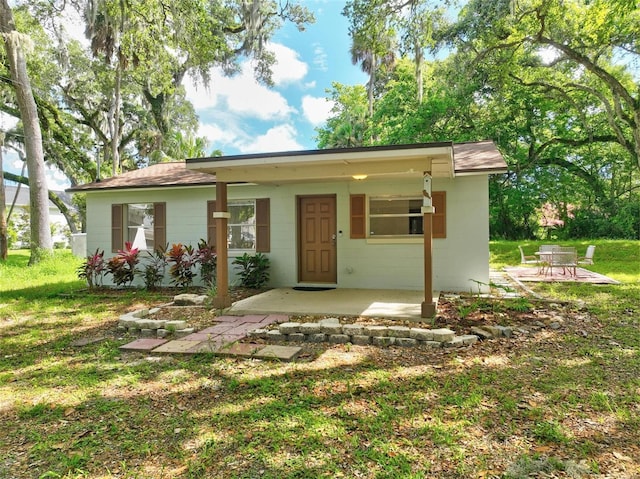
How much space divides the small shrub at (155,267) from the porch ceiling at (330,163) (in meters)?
3.64

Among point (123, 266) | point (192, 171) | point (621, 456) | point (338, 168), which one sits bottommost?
point (621, 456)

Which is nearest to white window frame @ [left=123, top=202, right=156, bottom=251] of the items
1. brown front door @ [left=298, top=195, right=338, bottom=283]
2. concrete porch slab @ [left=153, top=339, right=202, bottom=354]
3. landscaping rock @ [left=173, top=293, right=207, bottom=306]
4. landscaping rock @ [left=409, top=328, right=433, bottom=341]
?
landscaping rock @ [left=173, top=293, right=207, bottom=306]

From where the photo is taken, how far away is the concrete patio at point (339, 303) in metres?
5.86

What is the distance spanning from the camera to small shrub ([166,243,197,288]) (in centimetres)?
860

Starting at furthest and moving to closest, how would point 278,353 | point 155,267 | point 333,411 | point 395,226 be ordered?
1. point 155,267
2. point 395,226
3. point 278,353
4. point 333,411

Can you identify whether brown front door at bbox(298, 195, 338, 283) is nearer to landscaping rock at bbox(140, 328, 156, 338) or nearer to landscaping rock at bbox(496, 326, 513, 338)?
landscaping rock at bbox(140, 328, 156, 338)

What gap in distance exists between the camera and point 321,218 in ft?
28.4

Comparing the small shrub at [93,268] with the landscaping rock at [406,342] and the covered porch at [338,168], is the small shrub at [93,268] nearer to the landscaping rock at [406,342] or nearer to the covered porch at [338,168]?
the covered porch at [338,168]

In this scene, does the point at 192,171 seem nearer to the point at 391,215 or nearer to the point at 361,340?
the point at 391,215

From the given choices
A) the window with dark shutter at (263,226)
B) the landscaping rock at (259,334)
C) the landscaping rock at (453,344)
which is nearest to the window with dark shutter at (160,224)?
the window with dark shutter at (263,226)

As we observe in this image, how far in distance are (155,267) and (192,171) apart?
2503mm

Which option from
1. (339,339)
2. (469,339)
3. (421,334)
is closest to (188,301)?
(339,339)

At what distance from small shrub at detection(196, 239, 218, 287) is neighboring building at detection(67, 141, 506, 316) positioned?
353mm

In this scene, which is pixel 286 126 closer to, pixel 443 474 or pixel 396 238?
pixel 396 238
